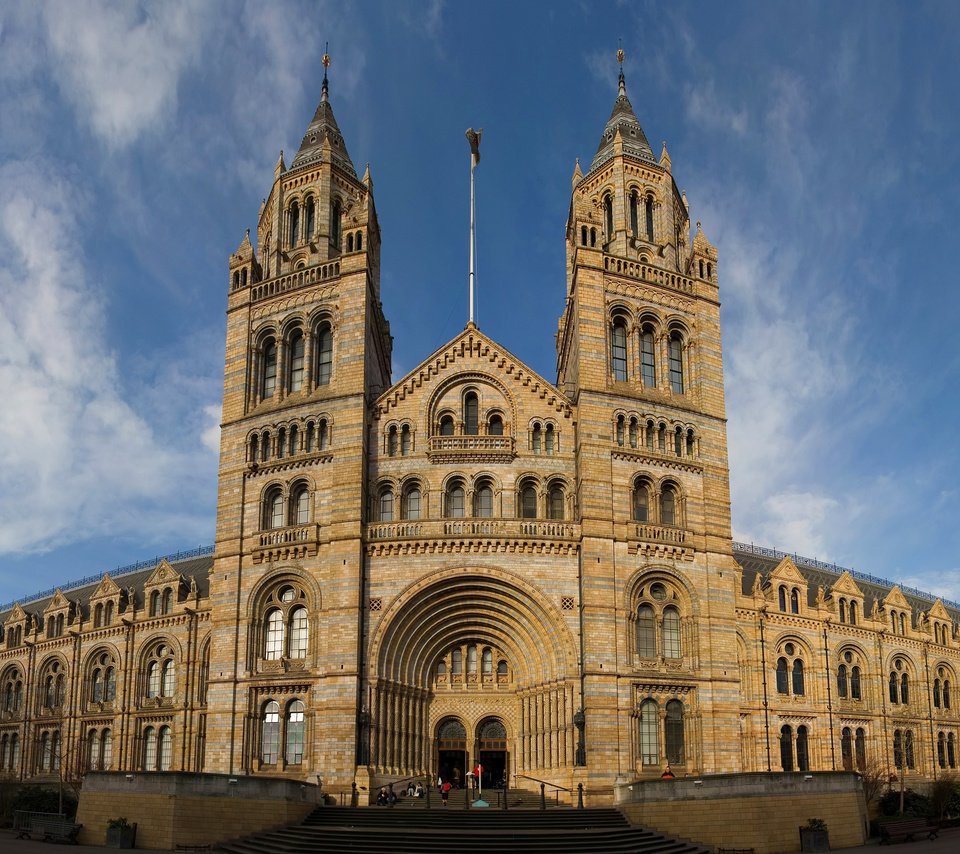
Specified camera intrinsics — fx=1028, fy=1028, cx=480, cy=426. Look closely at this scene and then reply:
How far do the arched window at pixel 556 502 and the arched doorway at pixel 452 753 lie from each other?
1010 centimetres

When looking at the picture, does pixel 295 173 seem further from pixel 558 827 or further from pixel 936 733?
pixel 936 733

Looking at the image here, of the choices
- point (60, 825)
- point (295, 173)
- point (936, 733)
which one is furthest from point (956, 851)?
point (295, 173)

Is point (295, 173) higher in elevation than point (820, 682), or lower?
higher

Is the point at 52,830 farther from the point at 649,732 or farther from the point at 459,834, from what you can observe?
the point at 649,732

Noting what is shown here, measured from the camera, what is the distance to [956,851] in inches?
1282

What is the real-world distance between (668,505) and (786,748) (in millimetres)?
19428

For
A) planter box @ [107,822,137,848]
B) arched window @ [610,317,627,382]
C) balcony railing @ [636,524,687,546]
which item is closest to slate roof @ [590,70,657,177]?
arched window @ [610,317,627,382]

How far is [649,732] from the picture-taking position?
43.1 m

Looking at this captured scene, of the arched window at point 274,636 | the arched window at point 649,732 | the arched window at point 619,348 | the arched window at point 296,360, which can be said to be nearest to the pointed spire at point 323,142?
the arched window at point 296,360

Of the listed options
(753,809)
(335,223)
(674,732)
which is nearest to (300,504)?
(335,223)

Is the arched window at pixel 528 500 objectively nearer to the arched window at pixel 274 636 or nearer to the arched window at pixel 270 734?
the arched window at pixel 274 636

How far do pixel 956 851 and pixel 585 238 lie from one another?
2949cm

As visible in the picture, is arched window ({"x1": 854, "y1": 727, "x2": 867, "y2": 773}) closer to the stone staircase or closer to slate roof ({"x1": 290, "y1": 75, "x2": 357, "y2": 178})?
the stone staircase

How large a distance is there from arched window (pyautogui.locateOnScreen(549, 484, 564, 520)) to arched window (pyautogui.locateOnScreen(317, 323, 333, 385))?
11.8 metres
